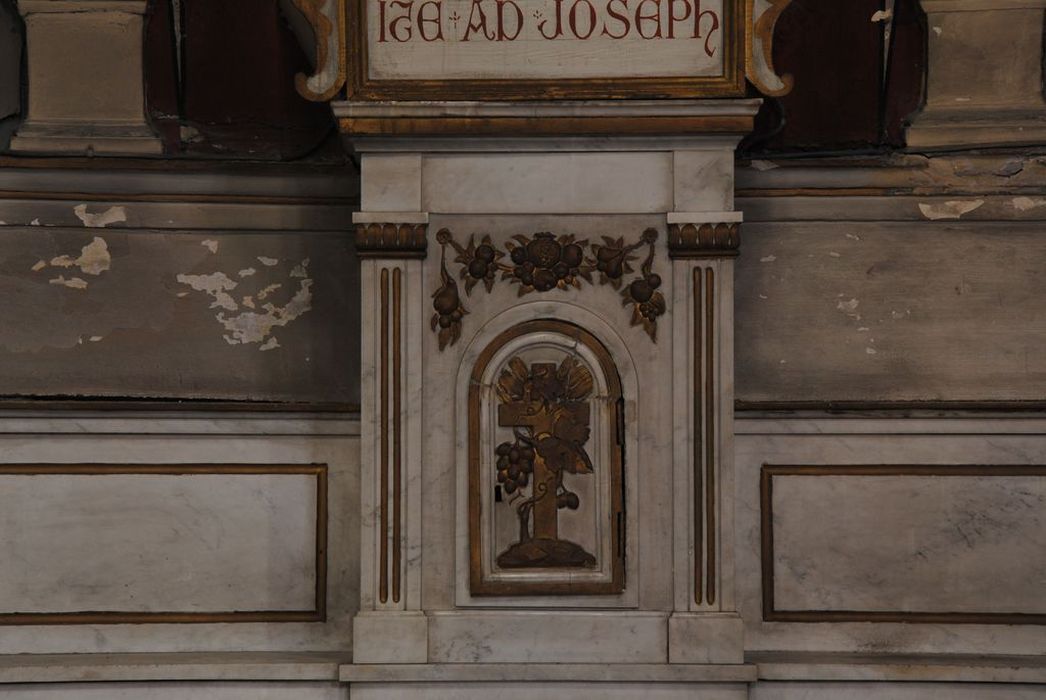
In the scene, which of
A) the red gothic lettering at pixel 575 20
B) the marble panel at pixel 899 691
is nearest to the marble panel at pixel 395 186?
the red gothic lettering at pixel 575 20

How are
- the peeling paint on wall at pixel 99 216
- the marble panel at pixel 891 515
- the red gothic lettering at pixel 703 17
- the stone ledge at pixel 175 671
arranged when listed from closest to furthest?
the red gothic lettering at pixel 703 17 < the stone ledge at pixel 175 671 < the marble panel at pixel 891 515 < the peeling paint on wall at pixel 99 216

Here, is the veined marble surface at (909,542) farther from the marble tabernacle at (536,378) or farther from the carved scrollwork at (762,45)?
the carved scrollwork at (762,45)

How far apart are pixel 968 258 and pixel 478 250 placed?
5.05 ft

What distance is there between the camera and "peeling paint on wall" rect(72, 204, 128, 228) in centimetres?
426

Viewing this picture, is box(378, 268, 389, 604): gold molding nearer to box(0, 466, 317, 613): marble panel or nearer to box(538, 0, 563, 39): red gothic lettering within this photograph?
box(0, 466, 317, 613): marble panel

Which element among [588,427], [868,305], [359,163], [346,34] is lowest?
[588,427]

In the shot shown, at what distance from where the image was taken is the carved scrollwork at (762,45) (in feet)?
12.4

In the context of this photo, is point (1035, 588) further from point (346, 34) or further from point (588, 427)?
point (346, 34)

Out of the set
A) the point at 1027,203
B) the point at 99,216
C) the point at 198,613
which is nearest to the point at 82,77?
the point at 99,216

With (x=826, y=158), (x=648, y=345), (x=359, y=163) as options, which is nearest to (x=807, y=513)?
(x=648, y=345)

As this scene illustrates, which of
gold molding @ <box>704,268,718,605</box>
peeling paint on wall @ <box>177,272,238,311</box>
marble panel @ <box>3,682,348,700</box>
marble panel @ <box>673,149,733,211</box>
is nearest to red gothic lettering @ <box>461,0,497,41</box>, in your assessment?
marble panel @ <box>673,149,733,211</box>

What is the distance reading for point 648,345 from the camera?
387 cm

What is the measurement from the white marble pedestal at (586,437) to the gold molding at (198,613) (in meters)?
0.36

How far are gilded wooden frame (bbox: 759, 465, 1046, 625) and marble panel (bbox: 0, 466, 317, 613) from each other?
4.50 feet
